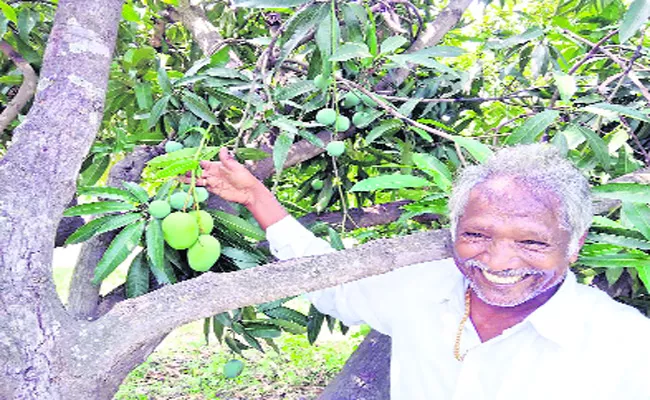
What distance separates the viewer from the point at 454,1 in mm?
2141

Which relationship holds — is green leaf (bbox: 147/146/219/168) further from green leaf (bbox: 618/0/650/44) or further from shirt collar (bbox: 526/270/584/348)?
green leaf (bbox: 618/0/650/44)

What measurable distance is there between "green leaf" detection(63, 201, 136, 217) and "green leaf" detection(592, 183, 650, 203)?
91 centimetres

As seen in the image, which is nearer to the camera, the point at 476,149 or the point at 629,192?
the point at 629,192

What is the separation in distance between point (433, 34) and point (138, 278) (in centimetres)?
120

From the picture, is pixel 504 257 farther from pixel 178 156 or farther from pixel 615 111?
pixel 178 156

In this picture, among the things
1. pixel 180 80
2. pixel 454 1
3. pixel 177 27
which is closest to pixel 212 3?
pixel 177 27

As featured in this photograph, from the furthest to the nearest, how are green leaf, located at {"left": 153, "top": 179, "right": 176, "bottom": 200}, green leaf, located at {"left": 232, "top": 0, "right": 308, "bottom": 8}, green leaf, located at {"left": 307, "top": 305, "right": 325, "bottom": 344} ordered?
green leaf, located at {"left": 307, "top": 305, "right": 325, "bottom": 344}, green leaf, located at {"left": 153, "top": 179, "right": 176, "bottom": 200}, green leaf, located at {"left": 232, "top": 0, "right": 308, "bottom": 8}

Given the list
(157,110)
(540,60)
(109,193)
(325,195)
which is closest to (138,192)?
(109,193)

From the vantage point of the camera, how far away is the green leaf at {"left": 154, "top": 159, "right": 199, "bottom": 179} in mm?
1218

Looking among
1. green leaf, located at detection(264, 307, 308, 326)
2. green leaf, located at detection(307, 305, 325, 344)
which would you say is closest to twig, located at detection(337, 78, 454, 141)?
green leaf, located at detection(264, 307, 308, 326)

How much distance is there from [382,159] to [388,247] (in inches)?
45.3

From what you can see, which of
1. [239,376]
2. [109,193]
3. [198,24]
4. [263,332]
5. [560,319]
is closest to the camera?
[560,319]

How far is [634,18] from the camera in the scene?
1.29m

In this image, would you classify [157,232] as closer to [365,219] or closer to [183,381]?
[365,219]
